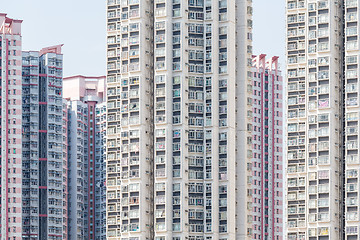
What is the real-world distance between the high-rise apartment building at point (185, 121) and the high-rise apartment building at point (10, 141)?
41631 mm

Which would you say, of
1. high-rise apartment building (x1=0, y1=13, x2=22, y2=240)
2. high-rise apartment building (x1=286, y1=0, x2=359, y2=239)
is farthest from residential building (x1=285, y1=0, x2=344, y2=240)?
high-rise apartment building (x1=0, y1=13, x2=22, y2=240)

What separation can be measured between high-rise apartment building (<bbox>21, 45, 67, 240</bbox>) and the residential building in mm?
62071

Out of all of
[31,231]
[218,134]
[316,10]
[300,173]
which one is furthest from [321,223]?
[31,231]

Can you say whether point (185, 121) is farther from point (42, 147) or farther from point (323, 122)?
point (42, 147)

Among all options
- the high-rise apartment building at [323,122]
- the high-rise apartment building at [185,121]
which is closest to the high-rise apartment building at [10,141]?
the high-rise apartment building at [185,121]

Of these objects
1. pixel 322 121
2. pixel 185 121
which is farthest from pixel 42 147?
pixel 322 121

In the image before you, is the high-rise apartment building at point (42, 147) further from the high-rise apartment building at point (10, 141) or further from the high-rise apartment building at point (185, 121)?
the high-rise apartment building at point (185, 121)

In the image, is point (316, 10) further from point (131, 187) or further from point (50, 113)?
point (50, 113)

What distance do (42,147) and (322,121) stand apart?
68.0 metres

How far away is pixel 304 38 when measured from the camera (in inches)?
5728

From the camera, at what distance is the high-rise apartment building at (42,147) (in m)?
193

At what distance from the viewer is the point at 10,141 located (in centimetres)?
18475

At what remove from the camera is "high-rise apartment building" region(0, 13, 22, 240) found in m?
184

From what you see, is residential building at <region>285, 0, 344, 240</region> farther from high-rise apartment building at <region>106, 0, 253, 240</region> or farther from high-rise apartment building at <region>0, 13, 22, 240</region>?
high-rise apartment building at <region>0, 13, 22, 240</region>
